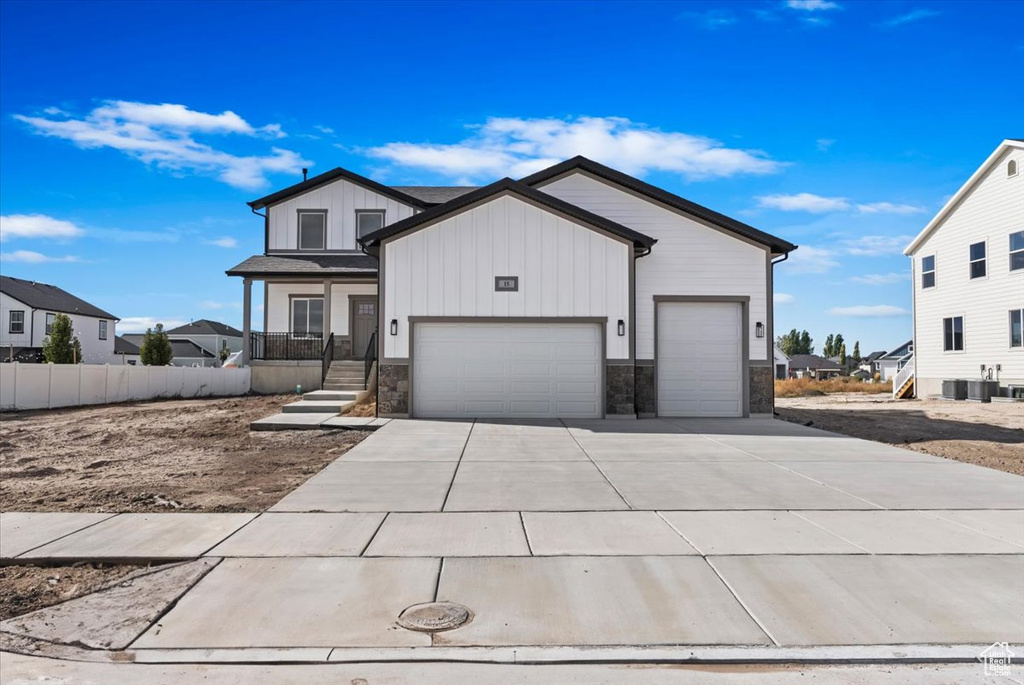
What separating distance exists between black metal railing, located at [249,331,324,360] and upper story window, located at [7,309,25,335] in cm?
3102

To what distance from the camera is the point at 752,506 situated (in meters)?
7.66

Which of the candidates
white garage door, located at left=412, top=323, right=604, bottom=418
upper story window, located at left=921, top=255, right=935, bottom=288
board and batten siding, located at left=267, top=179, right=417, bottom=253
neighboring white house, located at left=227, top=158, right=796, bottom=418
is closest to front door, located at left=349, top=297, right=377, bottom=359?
board and batten siding, located at left=267, top=179, right=417, bottom=253

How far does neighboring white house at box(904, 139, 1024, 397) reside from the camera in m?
24.6

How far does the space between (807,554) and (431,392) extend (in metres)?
11.8

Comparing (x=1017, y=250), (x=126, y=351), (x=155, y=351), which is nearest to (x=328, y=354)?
(x=155, y=351)

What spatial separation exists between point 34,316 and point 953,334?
52.1 m

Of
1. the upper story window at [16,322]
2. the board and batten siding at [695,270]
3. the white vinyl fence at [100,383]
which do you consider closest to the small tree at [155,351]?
the white vinyl fence at [100,383]

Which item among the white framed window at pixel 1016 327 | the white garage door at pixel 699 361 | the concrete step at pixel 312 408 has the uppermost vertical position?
the white framed window at pixel 1016 327

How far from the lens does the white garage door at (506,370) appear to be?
54.8 feet

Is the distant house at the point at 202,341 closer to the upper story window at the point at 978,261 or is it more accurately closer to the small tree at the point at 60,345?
the small tree at the point at 60,345

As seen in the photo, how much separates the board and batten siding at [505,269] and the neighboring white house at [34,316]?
3539 cm

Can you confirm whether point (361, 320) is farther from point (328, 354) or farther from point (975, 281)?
point (975, 281)

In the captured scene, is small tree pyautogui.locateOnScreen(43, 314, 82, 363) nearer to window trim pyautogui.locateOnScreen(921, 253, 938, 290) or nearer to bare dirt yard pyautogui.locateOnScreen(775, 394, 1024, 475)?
bare dirt yard pyautogui.locateOnScreen(775, 394, 1024, 475)

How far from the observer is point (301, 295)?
24.4 meters
